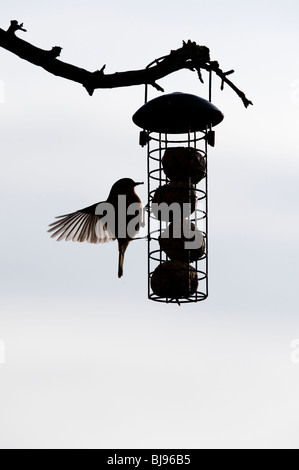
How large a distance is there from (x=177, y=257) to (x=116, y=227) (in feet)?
2.75

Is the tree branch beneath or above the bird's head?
beneath

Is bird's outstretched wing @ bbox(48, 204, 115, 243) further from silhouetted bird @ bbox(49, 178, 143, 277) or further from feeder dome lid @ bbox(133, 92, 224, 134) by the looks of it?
feeder dome lid @ bbox(133, 92, 224, 134)

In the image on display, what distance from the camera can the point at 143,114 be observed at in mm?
5234

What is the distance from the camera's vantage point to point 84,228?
6340 mm

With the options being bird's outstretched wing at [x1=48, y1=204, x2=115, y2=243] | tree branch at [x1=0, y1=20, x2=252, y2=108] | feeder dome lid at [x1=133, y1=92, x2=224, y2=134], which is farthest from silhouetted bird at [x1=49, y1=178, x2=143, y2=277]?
tree branch at [x1=0, y1=20, x2=252, y2=108]

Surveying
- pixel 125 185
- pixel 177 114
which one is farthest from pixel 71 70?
pixel 125 185

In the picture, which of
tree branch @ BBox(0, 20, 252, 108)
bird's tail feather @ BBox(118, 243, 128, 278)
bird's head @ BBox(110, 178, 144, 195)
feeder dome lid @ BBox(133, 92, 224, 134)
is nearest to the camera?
tree branch @ BBox(0, 20, 252, 108)

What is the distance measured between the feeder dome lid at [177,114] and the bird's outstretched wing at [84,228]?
106 centimetres

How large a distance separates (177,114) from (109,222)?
129cm

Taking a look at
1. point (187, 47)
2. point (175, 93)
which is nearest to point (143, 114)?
point (175, 93)

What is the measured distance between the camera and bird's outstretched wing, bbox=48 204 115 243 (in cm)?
627

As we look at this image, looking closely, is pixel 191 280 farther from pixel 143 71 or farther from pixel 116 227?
pixel 143 71

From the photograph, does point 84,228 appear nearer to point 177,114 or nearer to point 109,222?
point 109,222
